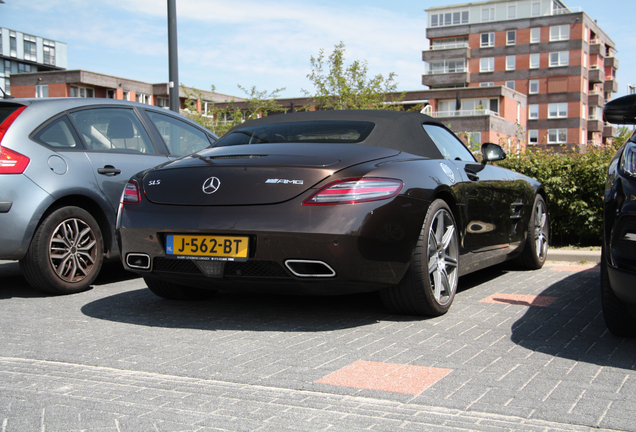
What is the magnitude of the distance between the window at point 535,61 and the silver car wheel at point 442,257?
73.8m

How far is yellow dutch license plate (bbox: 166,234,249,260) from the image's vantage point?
384cm

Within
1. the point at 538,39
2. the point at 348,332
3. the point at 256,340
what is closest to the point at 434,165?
the point at 348,332

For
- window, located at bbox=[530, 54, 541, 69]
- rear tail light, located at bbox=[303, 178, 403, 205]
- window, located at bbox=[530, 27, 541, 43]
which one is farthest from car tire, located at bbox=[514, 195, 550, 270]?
window, located at bbox=[530, 27, 541, 43]

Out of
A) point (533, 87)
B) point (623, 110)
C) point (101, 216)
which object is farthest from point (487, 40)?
point (623, 110)

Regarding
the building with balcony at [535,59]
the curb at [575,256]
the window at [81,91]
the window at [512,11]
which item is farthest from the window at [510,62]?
the curb at [575,256]

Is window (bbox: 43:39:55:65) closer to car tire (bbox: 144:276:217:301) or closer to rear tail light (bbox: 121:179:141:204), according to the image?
car tire (bbox: 144:276:217:301)

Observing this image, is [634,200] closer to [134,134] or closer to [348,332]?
[348,332]

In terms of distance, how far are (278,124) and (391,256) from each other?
1515 millimetres

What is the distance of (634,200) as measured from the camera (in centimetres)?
328

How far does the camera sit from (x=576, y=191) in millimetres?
9008

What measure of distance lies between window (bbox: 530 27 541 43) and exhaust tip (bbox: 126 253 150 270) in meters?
76.1

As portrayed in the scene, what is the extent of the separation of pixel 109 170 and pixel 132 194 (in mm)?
1468

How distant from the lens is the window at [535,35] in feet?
241

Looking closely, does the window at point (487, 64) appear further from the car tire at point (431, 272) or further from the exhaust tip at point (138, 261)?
the exhaust tip at point (138, 261)
